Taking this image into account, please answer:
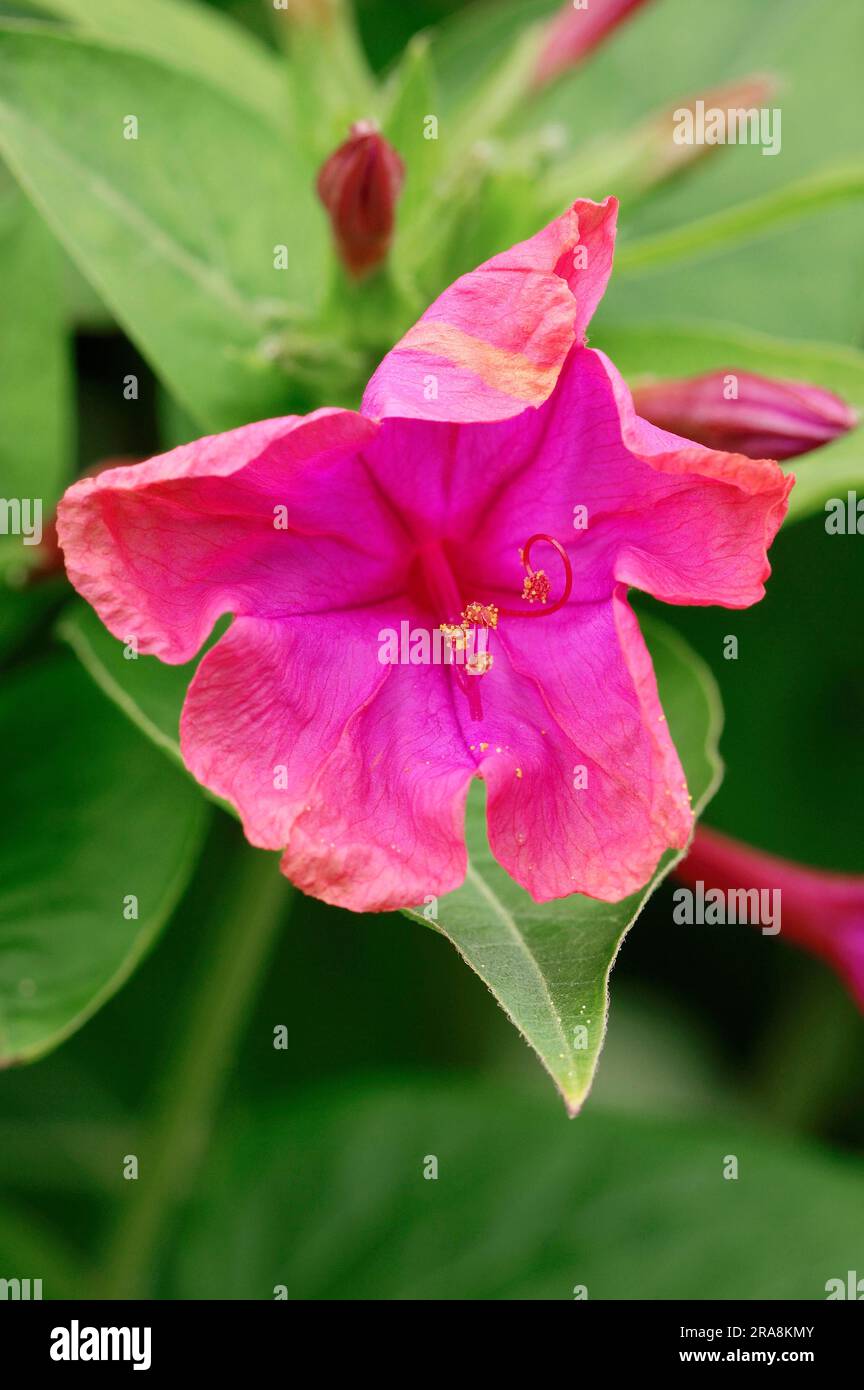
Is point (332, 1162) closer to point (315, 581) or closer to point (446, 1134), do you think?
point (446, 1134)

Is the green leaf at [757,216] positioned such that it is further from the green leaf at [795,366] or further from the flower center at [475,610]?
the flower center at [475,610]

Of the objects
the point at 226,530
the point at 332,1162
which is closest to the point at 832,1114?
the point at 332,1162

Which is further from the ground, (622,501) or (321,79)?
(321,79)

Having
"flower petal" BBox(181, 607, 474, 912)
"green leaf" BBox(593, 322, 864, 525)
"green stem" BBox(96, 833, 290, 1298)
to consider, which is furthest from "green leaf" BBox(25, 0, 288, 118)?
"green stem" BBox(96, 833, 290, 1298)

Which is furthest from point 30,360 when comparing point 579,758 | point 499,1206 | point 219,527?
point 499,1206

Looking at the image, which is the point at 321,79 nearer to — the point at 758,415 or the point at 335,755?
the point at 758,415

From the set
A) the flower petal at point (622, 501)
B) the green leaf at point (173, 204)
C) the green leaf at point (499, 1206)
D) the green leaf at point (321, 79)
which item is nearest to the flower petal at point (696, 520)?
the flower petal at point (622, 501)
